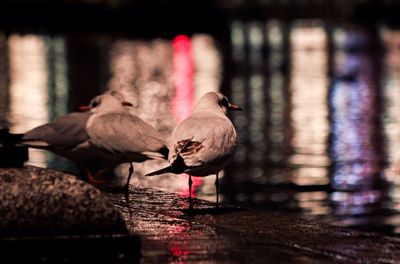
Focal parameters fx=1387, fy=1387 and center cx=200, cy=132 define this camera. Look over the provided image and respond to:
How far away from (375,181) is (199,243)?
8.97 m

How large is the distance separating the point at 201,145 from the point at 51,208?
215 cm

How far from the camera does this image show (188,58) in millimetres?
58688

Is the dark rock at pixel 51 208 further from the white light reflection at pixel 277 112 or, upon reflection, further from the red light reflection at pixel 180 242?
the white light reflection at pixel 277 112

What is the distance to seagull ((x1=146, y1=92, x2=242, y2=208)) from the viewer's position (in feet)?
32.9

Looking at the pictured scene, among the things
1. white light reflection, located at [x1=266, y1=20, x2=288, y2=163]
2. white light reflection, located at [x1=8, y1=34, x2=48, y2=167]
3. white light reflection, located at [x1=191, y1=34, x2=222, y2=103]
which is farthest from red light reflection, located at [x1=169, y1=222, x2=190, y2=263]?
white light reflection, located at [x1=191, y1=34, x2=222, y2=103]

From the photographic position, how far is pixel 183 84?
38.6 m

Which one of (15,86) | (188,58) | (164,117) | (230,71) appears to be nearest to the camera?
(164,117)

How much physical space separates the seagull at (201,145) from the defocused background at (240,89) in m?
3.37

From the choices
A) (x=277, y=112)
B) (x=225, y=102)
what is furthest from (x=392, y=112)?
(x=225, y=102)

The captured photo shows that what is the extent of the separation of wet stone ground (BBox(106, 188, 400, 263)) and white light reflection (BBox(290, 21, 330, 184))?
7.33 m

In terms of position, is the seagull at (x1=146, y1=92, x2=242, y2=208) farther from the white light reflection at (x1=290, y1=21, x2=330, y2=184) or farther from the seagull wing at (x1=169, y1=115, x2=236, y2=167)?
the white light reflection at (x1=290, y1=21, x2=330, y2=184)

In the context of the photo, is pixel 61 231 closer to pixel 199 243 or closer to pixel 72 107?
pixel 199 243

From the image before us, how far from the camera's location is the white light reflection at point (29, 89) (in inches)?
960

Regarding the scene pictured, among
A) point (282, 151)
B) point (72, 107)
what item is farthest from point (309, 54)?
point (282, 151)
